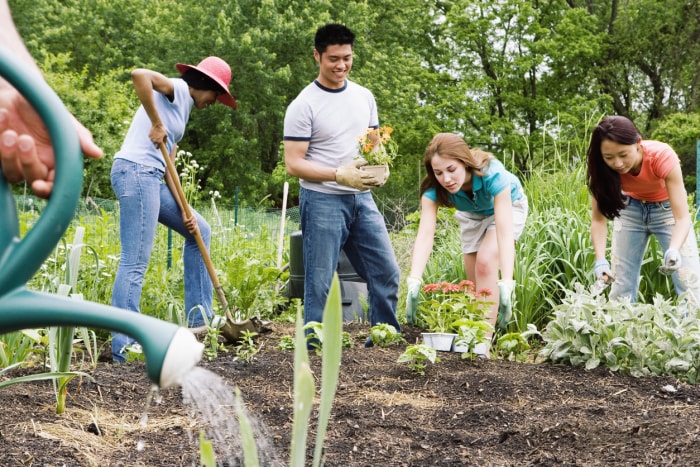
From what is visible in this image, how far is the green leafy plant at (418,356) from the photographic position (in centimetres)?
286

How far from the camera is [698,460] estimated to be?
6.07ft

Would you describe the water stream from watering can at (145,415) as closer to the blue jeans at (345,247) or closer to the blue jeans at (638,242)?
the blue jeans at (345,247)

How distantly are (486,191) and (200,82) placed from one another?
5.44 ft

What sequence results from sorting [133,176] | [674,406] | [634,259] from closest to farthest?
[674,406] → [133,176] → [634,259]

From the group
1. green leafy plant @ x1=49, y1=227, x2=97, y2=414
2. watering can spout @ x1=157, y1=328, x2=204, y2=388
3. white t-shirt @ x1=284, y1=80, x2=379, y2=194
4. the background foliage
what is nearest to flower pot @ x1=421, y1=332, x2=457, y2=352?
white t-shirt @ x1=284, y1=80, x2=379, y2=194

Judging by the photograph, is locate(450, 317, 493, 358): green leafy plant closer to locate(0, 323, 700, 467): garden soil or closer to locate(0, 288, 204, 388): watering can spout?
locate(0, 323, 700, 467): garden soil

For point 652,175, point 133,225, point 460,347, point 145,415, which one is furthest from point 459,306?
point 145,415

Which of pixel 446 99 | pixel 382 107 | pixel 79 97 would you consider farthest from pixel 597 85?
pixel 79 97

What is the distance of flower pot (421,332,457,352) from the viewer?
339 centimetres

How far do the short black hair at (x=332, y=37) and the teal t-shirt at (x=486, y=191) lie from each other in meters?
0.88

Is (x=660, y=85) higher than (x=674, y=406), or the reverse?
(x=660, y=85)

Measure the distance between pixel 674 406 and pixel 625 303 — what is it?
71 cm

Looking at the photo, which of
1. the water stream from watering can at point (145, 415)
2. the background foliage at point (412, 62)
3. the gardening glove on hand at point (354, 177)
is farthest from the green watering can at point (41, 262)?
the background foliage at point (412, 62)

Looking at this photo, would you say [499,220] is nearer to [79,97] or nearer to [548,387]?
[548,387]
